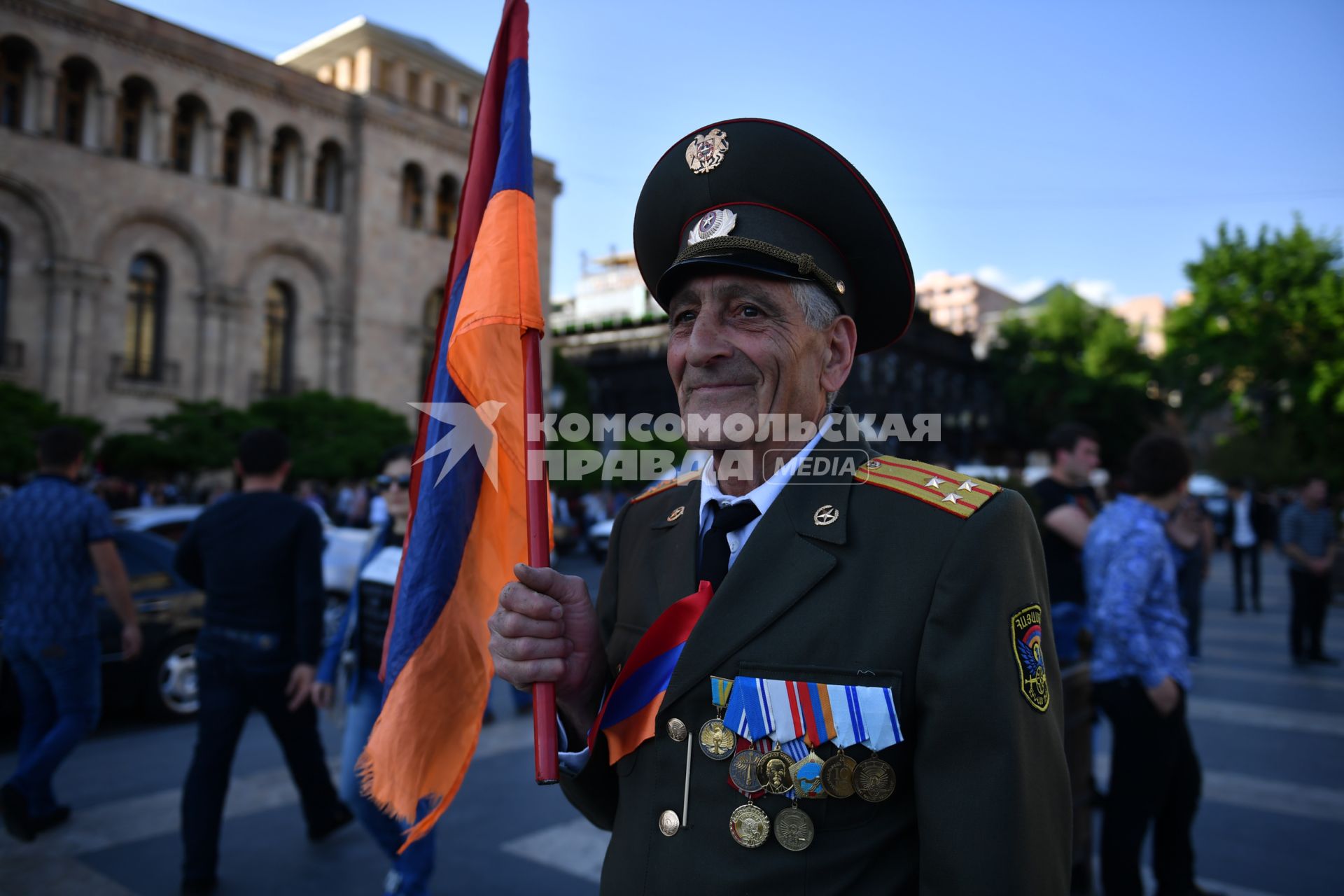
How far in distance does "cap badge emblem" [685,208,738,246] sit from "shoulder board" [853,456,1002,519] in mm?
576

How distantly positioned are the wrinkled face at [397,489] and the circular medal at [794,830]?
11.7 feet

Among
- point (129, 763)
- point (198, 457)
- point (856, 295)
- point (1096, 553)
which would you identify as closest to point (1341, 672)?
point (1096, 553)

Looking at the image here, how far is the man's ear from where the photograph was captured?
1.94 metres

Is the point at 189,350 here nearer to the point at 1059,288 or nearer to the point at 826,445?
the point at 826,445

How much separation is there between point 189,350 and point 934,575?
31.3 m

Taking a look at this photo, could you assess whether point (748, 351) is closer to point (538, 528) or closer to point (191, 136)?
point (538, 528)

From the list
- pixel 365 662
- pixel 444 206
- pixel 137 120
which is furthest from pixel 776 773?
pixel 444 206

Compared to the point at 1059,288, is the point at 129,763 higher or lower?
lower

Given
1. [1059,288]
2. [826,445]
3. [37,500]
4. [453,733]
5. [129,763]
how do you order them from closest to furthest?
[826,445] < [453,733] < [37,500] < [129,763] < [1059,288]

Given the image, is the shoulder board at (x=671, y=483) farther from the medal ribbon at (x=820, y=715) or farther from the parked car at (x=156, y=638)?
the parked car at (x=156, y=638)

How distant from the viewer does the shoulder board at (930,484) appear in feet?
5.58

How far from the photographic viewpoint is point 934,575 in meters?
1.61

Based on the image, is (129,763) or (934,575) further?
(129,763)

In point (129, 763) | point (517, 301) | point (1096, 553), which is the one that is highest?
point (517, 301)
